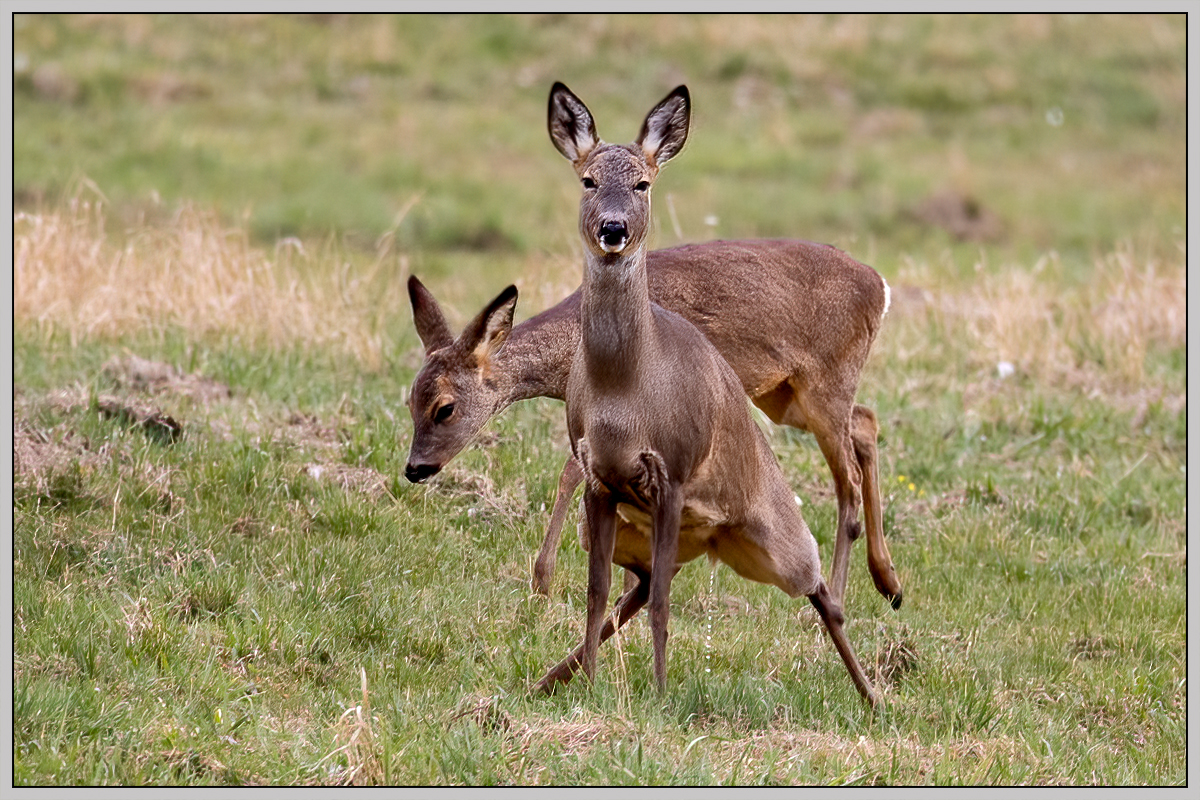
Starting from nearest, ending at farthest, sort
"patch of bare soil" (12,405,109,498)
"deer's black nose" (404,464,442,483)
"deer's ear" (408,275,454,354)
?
"deer's black nose" (404,464,442,483)
"deer's ear" (408,275,454,354)
"patch of bare soil" (12,405,109,498)

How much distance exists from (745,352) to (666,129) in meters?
1.93

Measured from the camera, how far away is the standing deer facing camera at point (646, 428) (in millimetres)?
5570

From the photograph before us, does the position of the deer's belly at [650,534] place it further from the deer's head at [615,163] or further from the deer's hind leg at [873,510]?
the deer's hind leg at [873,510]

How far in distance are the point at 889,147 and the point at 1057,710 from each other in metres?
16.1

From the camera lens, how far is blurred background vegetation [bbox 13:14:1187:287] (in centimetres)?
1750

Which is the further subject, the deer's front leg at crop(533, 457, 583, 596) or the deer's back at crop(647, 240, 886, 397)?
the deer's back at crop(647, 240, 886, 397)

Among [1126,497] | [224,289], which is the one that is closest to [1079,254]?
[1126,497]

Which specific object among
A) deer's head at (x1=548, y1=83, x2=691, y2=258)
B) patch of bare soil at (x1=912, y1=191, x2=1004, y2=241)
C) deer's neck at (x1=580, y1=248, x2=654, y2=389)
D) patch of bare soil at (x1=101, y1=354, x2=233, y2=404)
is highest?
patch of bare soil at (x1=912, y1=191, x2=1004, y2=241)

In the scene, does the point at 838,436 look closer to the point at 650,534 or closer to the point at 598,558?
the point at 650,534

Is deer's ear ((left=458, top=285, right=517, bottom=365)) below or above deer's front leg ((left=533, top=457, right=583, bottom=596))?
above

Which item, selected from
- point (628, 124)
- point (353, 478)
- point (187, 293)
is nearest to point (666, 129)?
point (353, 478)

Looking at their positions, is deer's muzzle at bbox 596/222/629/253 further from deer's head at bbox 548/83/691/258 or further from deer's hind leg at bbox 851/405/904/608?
deer's hind leg at bbox 851/405/904/608

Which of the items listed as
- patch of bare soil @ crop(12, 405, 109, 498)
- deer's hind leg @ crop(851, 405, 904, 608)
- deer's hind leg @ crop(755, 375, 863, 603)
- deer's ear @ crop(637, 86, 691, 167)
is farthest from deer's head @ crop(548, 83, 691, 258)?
patch of bare soil @ crop(12, 405, 109, 498)

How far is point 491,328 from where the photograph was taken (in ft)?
22.8
